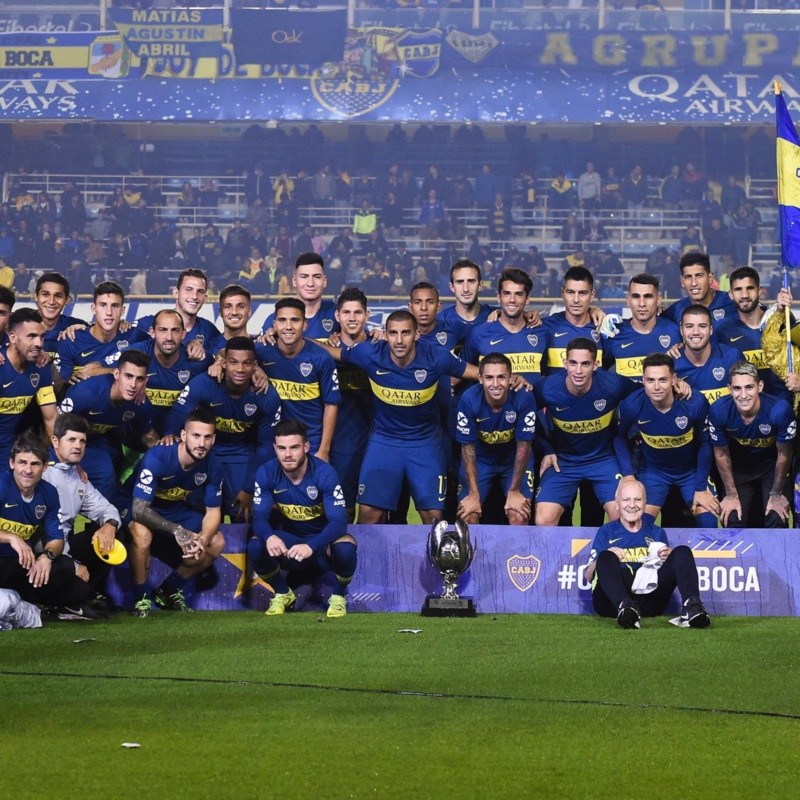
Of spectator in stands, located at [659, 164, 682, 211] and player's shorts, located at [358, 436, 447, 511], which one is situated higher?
spectator in stands, located at [659, 164, 682, 211]

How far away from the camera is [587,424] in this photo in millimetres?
10383

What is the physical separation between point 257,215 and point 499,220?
503cm

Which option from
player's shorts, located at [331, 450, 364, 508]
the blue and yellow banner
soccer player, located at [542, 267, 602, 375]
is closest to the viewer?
soccer player, located at [542, 267, 602, 375]

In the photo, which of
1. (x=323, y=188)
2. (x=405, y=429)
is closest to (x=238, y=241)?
(x=323, y=188)

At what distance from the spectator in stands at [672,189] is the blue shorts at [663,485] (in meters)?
19.7

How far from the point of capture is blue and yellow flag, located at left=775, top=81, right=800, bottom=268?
10984 mm

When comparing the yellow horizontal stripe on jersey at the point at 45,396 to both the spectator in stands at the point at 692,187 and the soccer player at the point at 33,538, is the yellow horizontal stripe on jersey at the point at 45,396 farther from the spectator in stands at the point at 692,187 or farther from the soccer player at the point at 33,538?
the spectator in stands at the point at 692,187

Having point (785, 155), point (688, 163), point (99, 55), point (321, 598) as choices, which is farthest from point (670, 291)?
point (321, 598)

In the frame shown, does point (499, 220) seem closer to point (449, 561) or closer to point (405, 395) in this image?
point (405, 395)

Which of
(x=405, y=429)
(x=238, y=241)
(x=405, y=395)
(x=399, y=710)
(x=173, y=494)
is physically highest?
(x=238, y=241)

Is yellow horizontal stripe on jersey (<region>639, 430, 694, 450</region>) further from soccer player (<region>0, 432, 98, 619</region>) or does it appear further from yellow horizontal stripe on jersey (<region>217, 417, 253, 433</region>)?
soccer player (<region>0, 432, 98, 619</region>)

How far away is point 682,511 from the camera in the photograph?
10.7 m

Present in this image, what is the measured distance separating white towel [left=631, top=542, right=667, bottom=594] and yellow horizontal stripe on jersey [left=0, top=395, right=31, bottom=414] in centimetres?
453

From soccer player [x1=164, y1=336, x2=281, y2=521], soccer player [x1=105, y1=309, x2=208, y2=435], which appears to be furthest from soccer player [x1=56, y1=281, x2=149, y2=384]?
soccer player [x1=164, y1=336, x2=281, y2=521]
